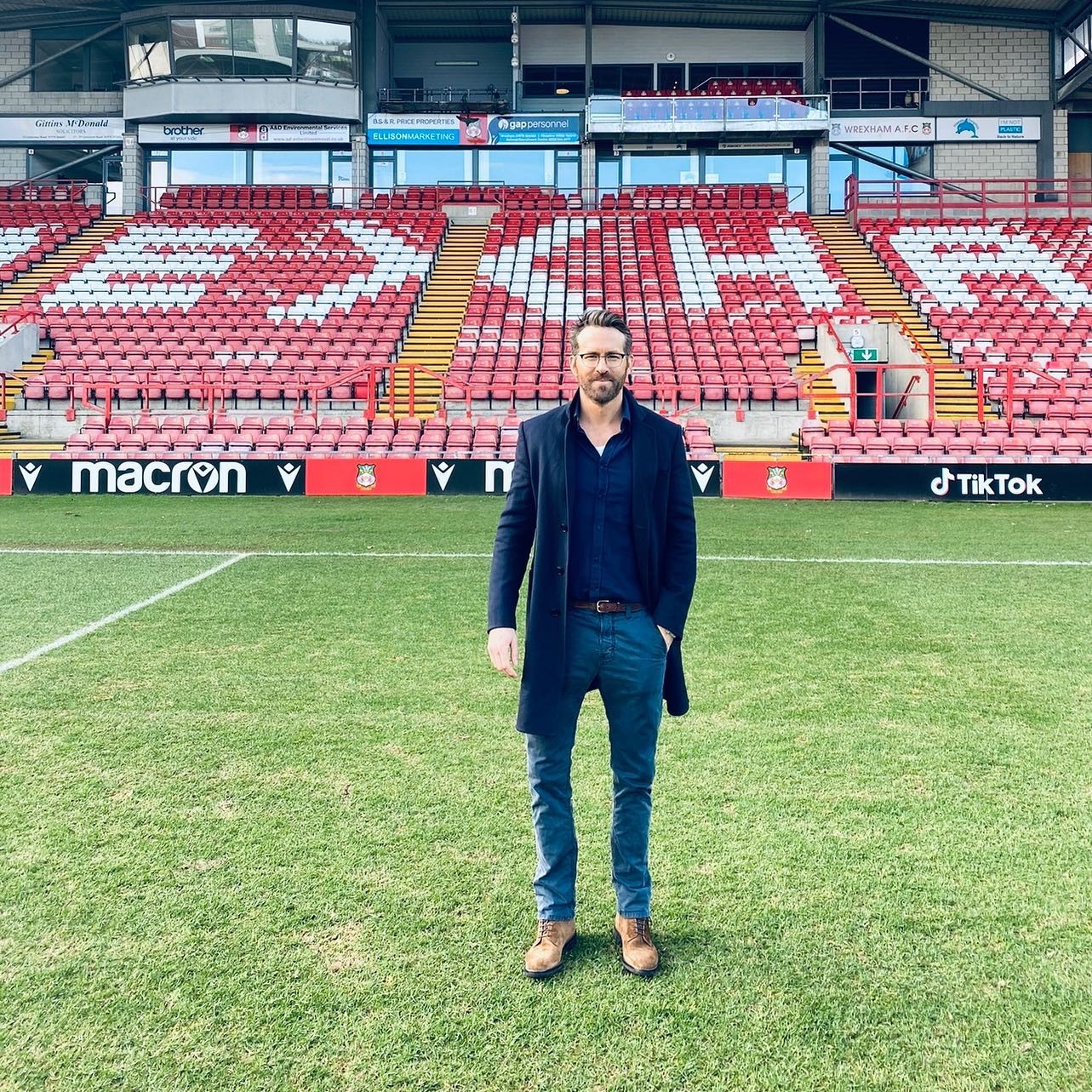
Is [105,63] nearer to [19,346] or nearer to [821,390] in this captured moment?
[19,346]

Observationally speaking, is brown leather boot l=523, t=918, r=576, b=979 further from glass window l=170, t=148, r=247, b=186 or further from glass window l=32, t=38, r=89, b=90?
glass window l=32, t=38, r=89, b=90

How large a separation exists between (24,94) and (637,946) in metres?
38.4

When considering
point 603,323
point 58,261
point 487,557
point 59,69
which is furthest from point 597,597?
point 59,69

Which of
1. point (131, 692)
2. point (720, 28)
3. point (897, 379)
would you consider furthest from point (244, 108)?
point (131, 692)

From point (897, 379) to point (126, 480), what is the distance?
16.6 metres

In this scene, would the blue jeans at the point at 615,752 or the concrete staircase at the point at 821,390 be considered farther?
the concrete staircase at the point at 821,390

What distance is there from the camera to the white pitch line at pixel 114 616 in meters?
6.25

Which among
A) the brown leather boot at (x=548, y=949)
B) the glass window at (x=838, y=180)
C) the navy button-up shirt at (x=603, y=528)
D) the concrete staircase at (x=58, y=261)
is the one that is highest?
the glass window at (x=838, y=180)

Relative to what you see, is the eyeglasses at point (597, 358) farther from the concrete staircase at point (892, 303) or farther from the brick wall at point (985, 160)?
the brick wall at point (985, 160)

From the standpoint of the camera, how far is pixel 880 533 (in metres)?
12.2

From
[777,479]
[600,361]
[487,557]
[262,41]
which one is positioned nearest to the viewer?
[600,361]

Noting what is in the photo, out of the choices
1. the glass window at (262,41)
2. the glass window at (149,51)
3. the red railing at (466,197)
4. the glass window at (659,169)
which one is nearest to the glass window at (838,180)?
the red railing at (466,197)

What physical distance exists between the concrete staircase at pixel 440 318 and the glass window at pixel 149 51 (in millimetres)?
10657

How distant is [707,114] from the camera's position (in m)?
30.1
